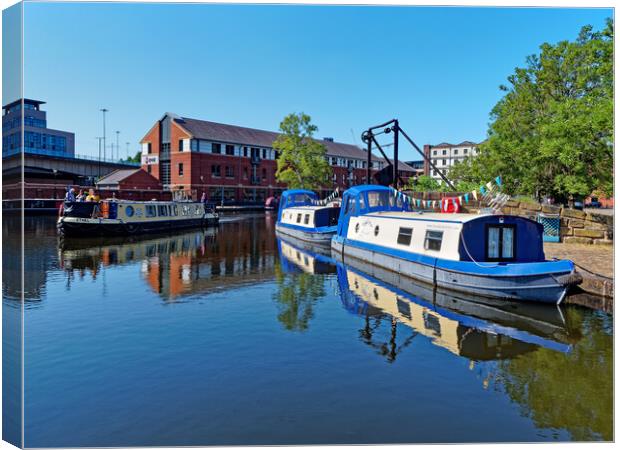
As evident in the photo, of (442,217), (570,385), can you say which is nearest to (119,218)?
(442,217)

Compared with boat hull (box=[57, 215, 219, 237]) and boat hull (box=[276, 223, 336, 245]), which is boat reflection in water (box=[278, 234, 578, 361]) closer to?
boat hull (box=[276, 223, 336, 245])

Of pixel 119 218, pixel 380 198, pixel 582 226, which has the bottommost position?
pixel 119 218

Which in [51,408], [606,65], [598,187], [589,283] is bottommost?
[51,408]

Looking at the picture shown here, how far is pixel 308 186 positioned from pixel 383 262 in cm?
4909

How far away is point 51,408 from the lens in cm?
782

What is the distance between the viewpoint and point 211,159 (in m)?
74.2

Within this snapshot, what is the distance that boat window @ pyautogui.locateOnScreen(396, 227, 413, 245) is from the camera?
19875mm

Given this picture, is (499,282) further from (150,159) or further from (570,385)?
(150,159)

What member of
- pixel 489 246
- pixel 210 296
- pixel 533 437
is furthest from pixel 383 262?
pixel 533 437

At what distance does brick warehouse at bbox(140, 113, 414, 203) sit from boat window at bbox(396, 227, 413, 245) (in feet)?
179

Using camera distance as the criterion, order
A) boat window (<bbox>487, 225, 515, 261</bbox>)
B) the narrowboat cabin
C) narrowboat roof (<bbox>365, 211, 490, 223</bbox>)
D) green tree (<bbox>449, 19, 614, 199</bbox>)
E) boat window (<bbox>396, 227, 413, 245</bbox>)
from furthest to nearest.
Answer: the narrowboat cabin → green tree (<bbox>449, 19, 614, 199</bbox>) → boat window (<bbox>396, 227, 413, 245</bbox>) → narrowboat roof (<bbox>365, 211, 490, 223</bbox>) → boat window (<bbox>487, 225, 515, 261</bbox>)

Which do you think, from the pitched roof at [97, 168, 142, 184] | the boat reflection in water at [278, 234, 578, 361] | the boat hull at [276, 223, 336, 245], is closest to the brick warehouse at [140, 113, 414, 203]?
the pitched roof at [97, 168, 142, 184]

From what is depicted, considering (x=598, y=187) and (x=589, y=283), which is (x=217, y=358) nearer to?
(x=589, y=283)

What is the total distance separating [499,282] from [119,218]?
28.8m
